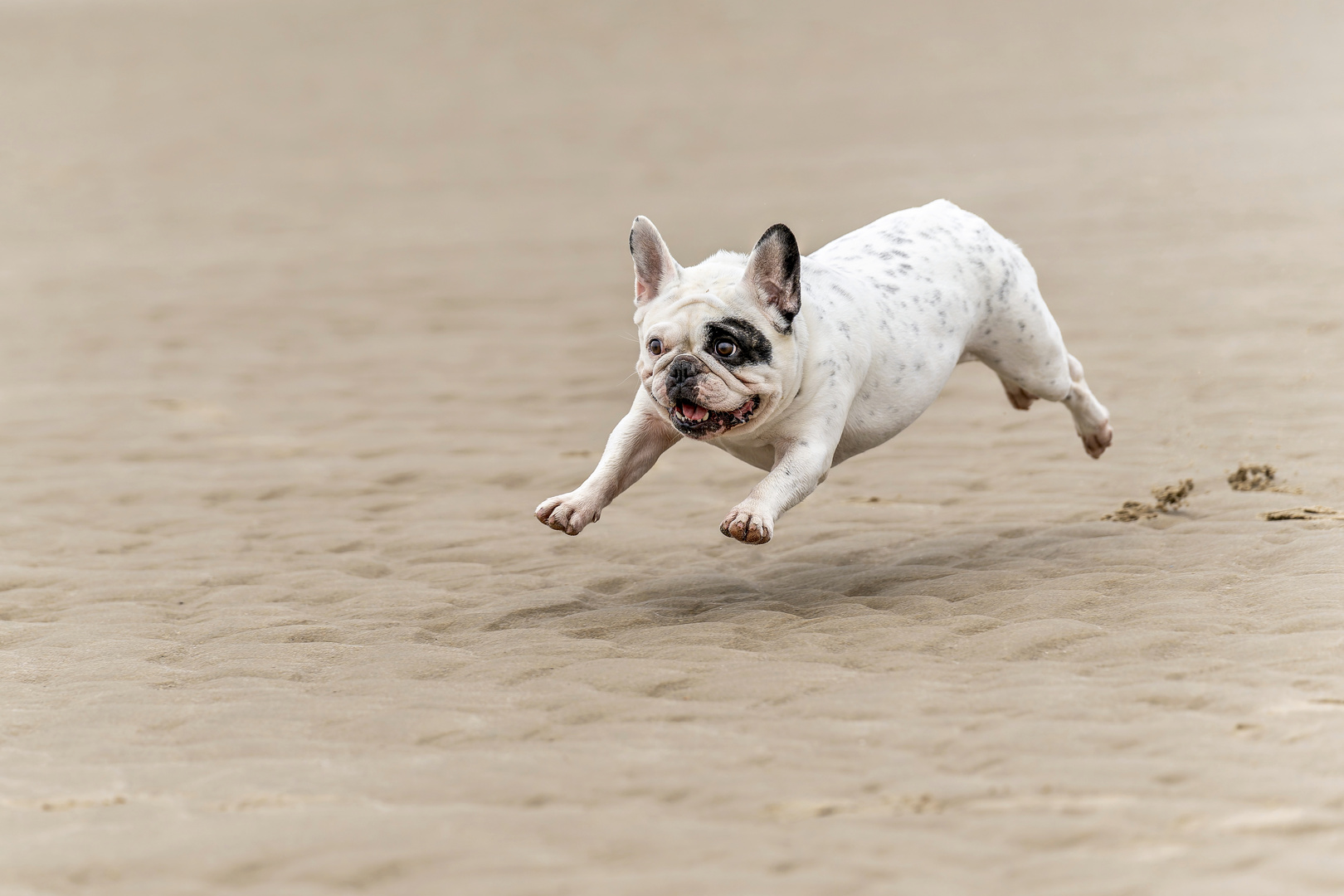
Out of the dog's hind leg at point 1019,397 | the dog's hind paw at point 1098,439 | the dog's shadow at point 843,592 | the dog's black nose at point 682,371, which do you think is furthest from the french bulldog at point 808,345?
the dog's hind paw at point 1098,439

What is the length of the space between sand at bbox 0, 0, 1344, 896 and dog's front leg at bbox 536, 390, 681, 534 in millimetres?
462

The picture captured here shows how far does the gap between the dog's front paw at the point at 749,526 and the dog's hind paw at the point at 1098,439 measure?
8.50 ft

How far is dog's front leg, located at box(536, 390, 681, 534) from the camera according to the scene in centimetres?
543

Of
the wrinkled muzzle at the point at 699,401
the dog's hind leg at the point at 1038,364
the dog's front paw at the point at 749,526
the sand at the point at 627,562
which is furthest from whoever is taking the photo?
the dog's hind leg at the point at 1038,364

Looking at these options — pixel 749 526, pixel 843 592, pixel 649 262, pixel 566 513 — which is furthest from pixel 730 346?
pixel 843 592

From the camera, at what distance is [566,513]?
5.42 metres

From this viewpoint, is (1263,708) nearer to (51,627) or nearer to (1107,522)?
(1107,522)

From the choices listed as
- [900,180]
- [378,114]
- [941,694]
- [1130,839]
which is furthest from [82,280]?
[1130,839]

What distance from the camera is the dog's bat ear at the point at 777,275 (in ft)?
17.1

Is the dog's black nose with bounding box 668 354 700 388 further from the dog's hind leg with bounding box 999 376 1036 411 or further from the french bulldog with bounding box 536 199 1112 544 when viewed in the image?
the dog's hind leg with bounding box 999 376 1036 411

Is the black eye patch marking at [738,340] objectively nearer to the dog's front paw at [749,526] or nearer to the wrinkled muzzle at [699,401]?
the wrinkled muzzle at [699,401]

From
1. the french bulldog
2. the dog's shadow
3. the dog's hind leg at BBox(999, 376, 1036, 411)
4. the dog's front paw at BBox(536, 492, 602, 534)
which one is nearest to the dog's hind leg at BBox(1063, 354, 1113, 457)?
the dog's hind leg at BBox(999, 376, 1036, 411)

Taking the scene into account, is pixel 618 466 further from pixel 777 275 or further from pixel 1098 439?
pixel 1098 439

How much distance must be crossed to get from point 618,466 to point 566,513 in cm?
32
